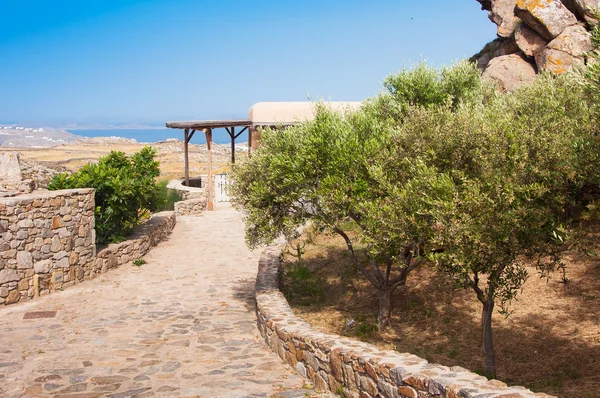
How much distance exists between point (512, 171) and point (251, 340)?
19.7ft

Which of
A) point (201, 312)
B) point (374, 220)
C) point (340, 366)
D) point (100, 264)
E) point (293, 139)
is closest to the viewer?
point (340, 366)

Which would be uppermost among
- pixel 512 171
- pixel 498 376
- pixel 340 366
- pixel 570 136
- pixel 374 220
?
pixel 570 136

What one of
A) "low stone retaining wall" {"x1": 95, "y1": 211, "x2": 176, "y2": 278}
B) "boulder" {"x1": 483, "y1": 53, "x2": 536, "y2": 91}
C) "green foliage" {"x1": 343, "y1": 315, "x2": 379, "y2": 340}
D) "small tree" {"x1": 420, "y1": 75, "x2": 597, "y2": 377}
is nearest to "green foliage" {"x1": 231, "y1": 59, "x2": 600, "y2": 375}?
"small tree" {"x1": 420, "y1": 75, "x2": 597, "y2": 377}

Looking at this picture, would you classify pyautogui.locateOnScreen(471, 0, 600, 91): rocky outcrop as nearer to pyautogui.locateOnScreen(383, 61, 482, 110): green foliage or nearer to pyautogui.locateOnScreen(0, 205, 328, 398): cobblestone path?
pyautogui.locateOnScreen(383, 61, 482, 110): green foliage

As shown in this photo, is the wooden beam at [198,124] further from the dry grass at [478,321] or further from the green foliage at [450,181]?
the green foliage at [450,181]

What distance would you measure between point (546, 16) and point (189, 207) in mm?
17467

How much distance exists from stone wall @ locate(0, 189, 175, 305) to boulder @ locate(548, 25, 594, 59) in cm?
1759

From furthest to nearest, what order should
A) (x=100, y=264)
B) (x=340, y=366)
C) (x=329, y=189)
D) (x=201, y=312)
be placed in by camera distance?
(x=100, y=264), (x=201, y=312), (x=329, y=189), (x=340, y=366)

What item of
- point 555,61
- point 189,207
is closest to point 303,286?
point 189,207

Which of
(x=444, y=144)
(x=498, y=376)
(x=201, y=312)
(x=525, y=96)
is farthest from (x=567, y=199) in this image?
(x=201, y=312)

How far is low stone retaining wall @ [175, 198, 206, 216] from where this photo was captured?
1024 inches

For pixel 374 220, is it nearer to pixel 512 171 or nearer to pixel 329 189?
pixel 329 189

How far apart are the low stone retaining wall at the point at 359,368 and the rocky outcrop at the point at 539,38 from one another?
14.7 m

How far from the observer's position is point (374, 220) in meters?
9.61
